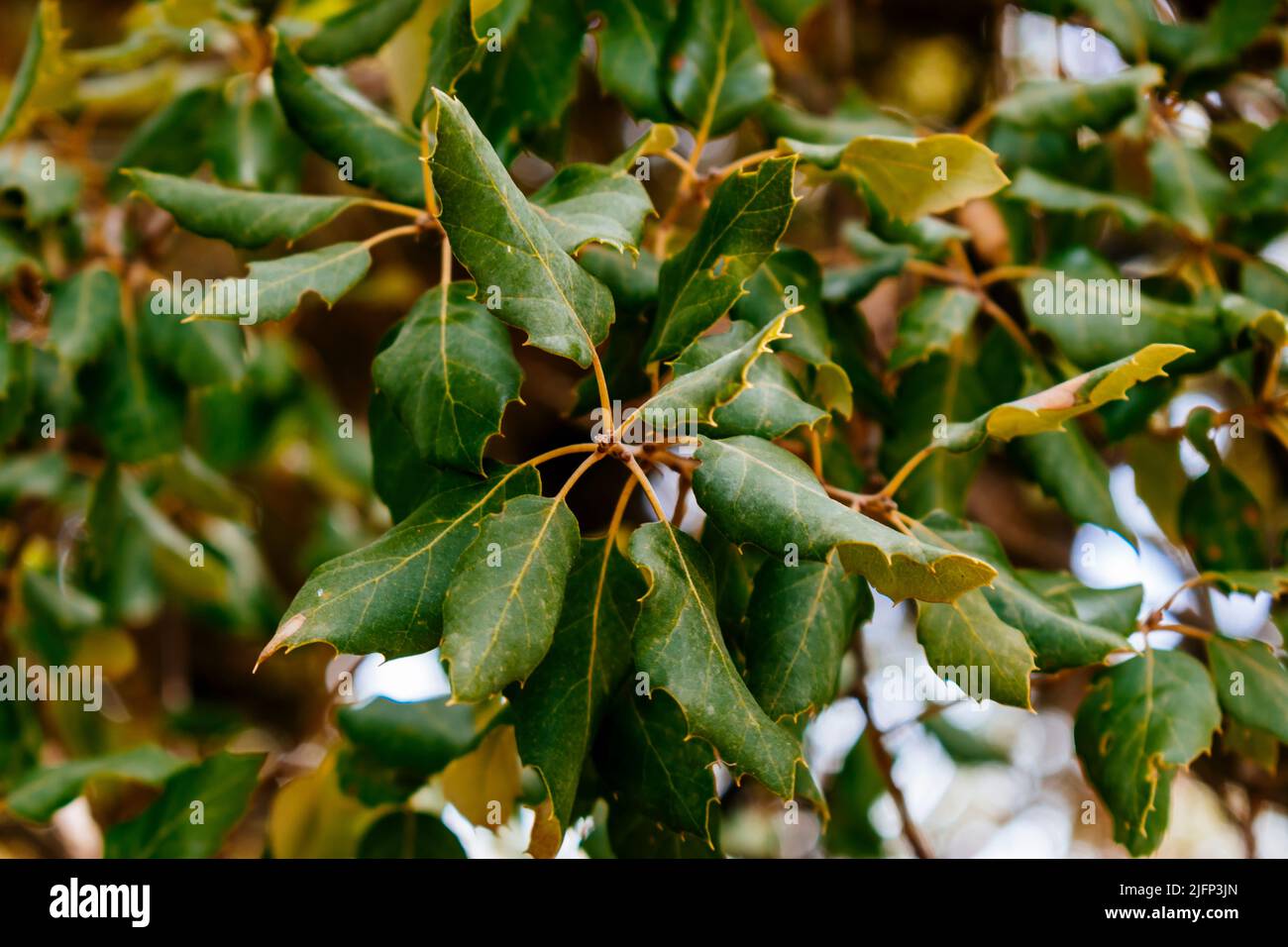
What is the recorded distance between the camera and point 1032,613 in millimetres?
913

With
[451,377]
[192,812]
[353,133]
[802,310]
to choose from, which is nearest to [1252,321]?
[802,310]

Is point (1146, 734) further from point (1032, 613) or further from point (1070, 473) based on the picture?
point (1070, 473)

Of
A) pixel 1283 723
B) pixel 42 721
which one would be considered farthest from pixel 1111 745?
pixel 42 721

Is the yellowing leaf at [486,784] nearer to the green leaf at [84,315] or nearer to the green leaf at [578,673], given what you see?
the green leaf at [578,673]

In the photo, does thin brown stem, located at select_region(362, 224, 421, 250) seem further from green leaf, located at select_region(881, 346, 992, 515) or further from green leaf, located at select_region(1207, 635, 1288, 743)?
green leaf, located at select_region(1207, 635, 1288, 743)

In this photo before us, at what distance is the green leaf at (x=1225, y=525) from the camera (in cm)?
122

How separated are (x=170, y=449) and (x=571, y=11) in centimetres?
76

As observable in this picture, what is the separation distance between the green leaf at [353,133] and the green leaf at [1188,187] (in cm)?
86

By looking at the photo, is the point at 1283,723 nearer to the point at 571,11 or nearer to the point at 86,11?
the point at 571,11

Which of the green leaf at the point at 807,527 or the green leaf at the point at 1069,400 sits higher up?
the green leaf at the point at 1069,400

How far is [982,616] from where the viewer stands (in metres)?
0.86

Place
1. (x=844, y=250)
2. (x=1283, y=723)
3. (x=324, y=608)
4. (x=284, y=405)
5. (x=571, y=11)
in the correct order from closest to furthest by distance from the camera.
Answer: (x=324, y=608), (x=1283, y=723), (x=571, y=11), (x=844, y=250), (x=284, y=405)

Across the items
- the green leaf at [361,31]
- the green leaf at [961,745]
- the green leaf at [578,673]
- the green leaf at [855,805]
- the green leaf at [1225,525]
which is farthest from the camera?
the green leaf at [961,745]

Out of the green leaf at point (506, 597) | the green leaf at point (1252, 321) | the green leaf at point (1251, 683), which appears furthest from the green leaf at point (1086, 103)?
the green leaf at point (506, 597)
